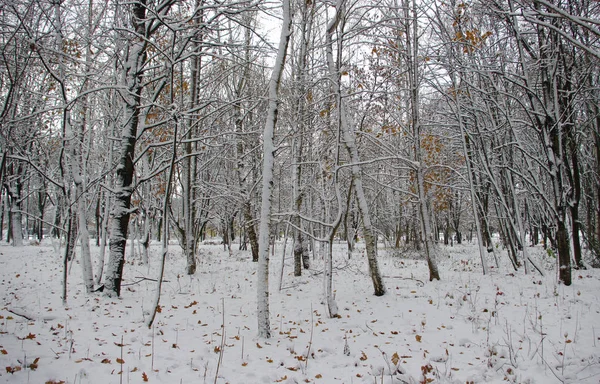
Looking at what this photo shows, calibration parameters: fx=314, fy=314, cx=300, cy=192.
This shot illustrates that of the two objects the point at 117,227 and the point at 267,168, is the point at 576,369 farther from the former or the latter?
the point at 117,227

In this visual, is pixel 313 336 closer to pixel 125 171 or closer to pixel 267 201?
pixel 267 201

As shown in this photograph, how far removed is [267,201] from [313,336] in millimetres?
2345

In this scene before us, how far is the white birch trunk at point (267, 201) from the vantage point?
5.08m

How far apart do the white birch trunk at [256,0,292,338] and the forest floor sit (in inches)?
15.7

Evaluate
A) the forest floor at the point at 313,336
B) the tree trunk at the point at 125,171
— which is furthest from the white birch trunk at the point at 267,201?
the tree trunk at the point at 125,171

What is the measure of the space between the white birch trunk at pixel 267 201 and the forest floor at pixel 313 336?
15.7 inches

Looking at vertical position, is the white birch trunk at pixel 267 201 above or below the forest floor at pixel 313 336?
above

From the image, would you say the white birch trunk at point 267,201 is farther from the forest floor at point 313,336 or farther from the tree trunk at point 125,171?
the tree trunk at point 125,171

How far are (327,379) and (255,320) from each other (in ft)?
8.15

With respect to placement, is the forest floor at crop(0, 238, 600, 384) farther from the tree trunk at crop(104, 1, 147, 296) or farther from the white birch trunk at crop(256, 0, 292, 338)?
the tree trunk at crop(104, 1, 147, 296)

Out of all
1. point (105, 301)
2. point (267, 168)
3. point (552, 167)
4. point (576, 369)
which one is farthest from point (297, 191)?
point (576, 369)

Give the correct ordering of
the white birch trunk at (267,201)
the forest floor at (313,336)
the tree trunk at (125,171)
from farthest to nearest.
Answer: the tree trunk at (125,171), the white birch trunk at (267,201), the forest floor at (313,336)

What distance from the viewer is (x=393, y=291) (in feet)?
25.2

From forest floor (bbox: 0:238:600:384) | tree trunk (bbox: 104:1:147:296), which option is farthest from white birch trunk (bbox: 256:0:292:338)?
tree trunk (bbox: 104:1:147:296)
